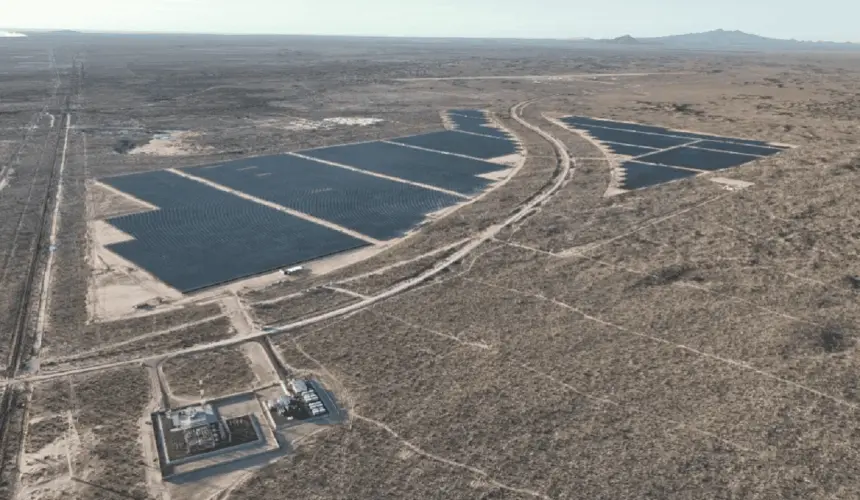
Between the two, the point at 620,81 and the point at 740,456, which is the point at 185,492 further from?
the point at 620,81

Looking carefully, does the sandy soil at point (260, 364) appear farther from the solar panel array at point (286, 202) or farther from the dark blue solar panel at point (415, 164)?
the dark blue solar panel at point (415, 164)

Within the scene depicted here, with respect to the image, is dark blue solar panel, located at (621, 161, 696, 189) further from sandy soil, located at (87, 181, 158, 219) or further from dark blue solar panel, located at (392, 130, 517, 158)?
sandy soil, located at (87, 181, 158, 219)

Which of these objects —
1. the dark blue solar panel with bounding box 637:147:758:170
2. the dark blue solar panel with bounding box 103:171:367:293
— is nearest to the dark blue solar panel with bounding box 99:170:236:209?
the dark blue solar panel with bounding box 103:171:367:293

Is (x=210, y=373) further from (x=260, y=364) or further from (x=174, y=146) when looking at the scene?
(x=174, y=146)

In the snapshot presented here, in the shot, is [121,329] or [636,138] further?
[636,138]

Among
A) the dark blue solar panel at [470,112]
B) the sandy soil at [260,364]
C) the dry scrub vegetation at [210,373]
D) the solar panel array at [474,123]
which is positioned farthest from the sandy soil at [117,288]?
the dark blue solar panel at [470,112]

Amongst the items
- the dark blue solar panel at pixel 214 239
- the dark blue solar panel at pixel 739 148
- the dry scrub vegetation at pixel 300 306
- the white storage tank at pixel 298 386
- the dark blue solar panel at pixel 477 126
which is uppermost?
the dark blue solar panel at pixel 477 126

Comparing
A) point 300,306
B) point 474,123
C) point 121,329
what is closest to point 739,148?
point 474,123
